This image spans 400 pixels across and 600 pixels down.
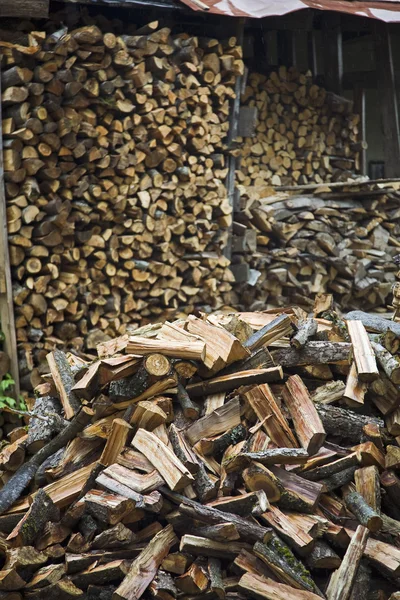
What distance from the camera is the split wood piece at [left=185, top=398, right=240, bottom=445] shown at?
137 inches

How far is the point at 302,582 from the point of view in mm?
2977

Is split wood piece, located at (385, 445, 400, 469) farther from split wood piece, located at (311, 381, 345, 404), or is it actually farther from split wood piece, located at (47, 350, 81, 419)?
split wood piece, located at (47, 350, 81, 419)

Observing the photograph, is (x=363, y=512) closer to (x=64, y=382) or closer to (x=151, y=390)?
(x=151, y=390)

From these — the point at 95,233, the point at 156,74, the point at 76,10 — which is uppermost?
the point at 76,10

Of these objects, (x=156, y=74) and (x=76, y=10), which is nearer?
(x=76, y=10)

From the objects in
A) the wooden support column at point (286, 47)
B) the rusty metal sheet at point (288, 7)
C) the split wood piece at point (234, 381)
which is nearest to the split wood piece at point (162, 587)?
the split wood piece at point (234, 381)

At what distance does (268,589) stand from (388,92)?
308 inches

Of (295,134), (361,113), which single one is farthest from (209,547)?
(361,113)

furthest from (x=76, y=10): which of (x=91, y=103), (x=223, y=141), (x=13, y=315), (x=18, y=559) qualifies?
(x=18, y=559)

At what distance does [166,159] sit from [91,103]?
95 cm

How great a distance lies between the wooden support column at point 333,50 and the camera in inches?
373

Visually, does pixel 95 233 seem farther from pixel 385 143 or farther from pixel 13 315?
pixel 385 143

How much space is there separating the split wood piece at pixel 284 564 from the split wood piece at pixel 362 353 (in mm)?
921

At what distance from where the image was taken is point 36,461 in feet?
12.0
